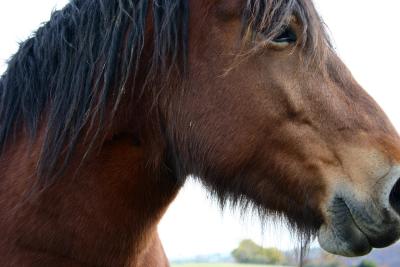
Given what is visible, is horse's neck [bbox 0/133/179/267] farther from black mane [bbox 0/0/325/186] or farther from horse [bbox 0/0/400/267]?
black mane [bbox 0/0/325/186]

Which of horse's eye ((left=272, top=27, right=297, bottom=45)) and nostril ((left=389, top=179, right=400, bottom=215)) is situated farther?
horse's eye ((left=272, top=27, right=297, bottom=45))

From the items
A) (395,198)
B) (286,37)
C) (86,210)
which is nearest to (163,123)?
(86,210)

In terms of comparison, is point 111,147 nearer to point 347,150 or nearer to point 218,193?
point 218,193

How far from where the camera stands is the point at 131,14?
329cm

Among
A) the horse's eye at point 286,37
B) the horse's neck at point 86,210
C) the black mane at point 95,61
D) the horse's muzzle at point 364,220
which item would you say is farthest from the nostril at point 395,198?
the horse's neck at point 86,210

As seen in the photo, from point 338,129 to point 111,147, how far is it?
1192 millimetres

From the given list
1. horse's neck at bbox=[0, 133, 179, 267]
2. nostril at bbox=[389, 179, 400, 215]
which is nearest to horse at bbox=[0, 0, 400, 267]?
horse's neck at bbox=[0, 133, 179, 267]

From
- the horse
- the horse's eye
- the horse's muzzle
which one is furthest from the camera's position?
the horse's eye

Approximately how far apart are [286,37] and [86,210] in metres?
1.38

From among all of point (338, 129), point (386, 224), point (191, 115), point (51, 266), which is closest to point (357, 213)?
point (386, 224)

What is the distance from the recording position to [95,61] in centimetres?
324

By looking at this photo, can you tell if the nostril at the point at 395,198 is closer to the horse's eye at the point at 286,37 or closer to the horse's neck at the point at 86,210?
the horse's eye at the point at 286,37

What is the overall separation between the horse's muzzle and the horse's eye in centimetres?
83

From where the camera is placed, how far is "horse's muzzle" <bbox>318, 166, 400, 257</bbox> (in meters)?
2.73
